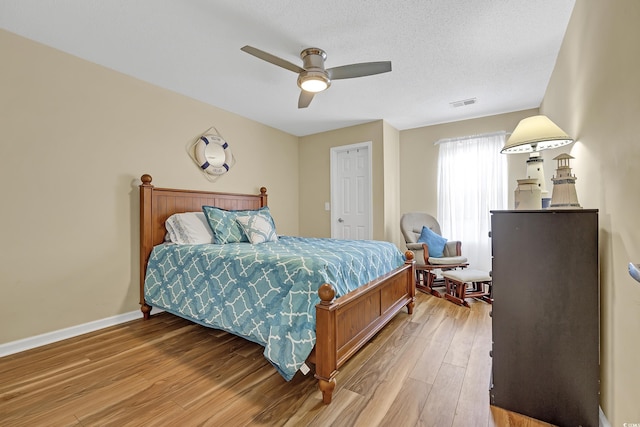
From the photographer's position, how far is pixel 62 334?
96.9 inches

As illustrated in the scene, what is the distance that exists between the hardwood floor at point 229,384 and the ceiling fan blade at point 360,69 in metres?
2.22

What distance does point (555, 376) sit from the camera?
4.73 ft

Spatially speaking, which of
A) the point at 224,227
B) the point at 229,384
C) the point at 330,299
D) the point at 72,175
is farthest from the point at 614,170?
the point at 72,175

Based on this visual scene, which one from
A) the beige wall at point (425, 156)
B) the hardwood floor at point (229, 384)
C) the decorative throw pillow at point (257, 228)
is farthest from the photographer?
the beige wall at point (425, 156)

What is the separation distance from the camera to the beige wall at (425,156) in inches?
165

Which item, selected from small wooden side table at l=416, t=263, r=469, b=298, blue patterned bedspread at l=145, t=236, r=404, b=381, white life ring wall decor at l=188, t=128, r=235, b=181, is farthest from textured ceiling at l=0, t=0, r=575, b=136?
small wooden side table at l=416, t=263, r=469, b=298

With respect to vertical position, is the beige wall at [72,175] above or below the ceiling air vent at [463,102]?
below

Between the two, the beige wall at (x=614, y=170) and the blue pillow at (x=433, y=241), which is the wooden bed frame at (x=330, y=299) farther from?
the beige wall at (x=614, y=170)

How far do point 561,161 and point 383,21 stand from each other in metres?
1.54

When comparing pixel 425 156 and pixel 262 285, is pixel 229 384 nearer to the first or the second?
pixel 262 285

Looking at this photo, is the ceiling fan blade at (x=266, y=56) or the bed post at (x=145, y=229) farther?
the bed post at (x=145, y=229)

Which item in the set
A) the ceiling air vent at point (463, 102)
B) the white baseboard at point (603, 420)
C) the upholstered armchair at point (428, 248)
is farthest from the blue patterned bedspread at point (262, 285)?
the ceiling air vent at point (463, 102)

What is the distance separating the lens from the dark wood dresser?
4.58 ft

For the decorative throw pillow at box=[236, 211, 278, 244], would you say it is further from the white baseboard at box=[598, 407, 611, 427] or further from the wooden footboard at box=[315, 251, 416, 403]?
the white baseboard at box=[598, 407, 611, 427]
